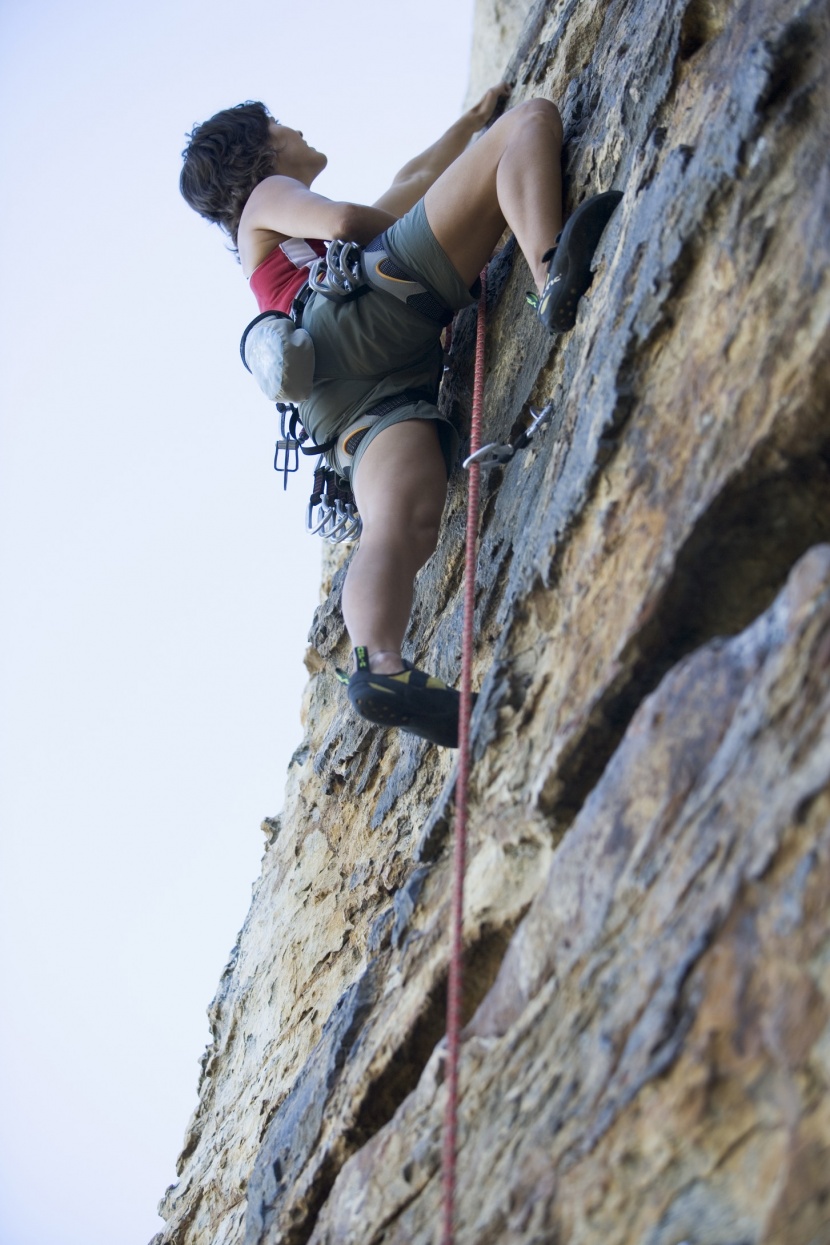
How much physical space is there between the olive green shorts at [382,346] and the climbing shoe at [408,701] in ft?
4.03

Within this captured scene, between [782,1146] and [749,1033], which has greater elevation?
[749,1033]

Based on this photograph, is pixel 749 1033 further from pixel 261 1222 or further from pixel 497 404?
pixel 497 404

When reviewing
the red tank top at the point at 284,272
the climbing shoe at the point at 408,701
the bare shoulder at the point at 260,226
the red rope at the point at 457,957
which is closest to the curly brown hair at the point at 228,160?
the bare shoulder at the point at 260,226

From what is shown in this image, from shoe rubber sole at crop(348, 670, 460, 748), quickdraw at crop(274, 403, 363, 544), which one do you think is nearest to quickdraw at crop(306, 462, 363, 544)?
quickdraw at crop(274, 403, 363, 544)

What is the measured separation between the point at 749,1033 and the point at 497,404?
288cm

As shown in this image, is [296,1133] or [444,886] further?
[296,1133]

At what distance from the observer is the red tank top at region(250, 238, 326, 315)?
172 inches

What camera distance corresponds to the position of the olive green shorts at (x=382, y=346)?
158 inches

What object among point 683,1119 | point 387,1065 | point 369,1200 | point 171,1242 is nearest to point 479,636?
point 387,1065

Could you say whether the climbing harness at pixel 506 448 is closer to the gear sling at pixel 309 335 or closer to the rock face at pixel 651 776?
the rock face at pixel 651 776

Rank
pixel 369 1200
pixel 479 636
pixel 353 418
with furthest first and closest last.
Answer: pixel 353 418 → pixel 479 636 → pixel 369 1200

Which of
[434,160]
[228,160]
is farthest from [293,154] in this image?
[434,160]

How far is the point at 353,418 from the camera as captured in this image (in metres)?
4.20

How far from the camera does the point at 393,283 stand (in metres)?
4.02
